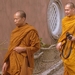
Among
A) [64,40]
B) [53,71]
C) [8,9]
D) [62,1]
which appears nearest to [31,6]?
[8,9]

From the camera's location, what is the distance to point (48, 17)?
38.0ft

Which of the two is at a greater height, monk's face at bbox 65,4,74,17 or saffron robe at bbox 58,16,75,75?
monk's face at bbox 65,4,74,17

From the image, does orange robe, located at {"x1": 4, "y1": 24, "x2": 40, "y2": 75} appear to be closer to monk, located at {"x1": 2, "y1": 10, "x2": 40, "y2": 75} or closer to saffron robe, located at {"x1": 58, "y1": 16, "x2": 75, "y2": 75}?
monk, located at {"x1": 2, "y1": 10, "x2": 40, "y2": 75}

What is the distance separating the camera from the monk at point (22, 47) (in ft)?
19.6

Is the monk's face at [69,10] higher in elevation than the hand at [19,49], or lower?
higher

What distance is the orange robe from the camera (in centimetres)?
597

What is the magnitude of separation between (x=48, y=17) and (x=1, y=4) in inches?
124

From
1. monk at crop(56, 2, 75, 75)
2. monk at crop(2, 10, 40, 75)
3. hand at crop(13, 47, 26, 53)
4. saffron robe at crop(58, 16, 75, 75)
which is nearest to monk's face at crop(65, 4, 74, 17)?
monk at crop(56, 2, 75, 75)

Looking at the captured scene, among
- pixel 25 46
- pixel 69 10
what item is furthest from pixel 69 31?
pixel 25 46

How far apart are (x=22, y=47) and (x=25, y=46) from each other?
0.26 feet

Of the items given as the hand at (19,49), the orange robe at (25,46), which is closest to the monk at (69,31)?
the orange robe at (25,46)

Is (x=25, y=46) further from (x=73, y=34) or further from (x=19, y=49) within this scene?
(x=73, y=34)

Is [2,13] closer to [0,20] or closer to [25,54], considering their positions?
[0,20]

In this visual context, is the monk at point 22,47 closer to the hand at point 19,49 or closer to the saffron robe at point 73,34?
the hand at point 19,49
